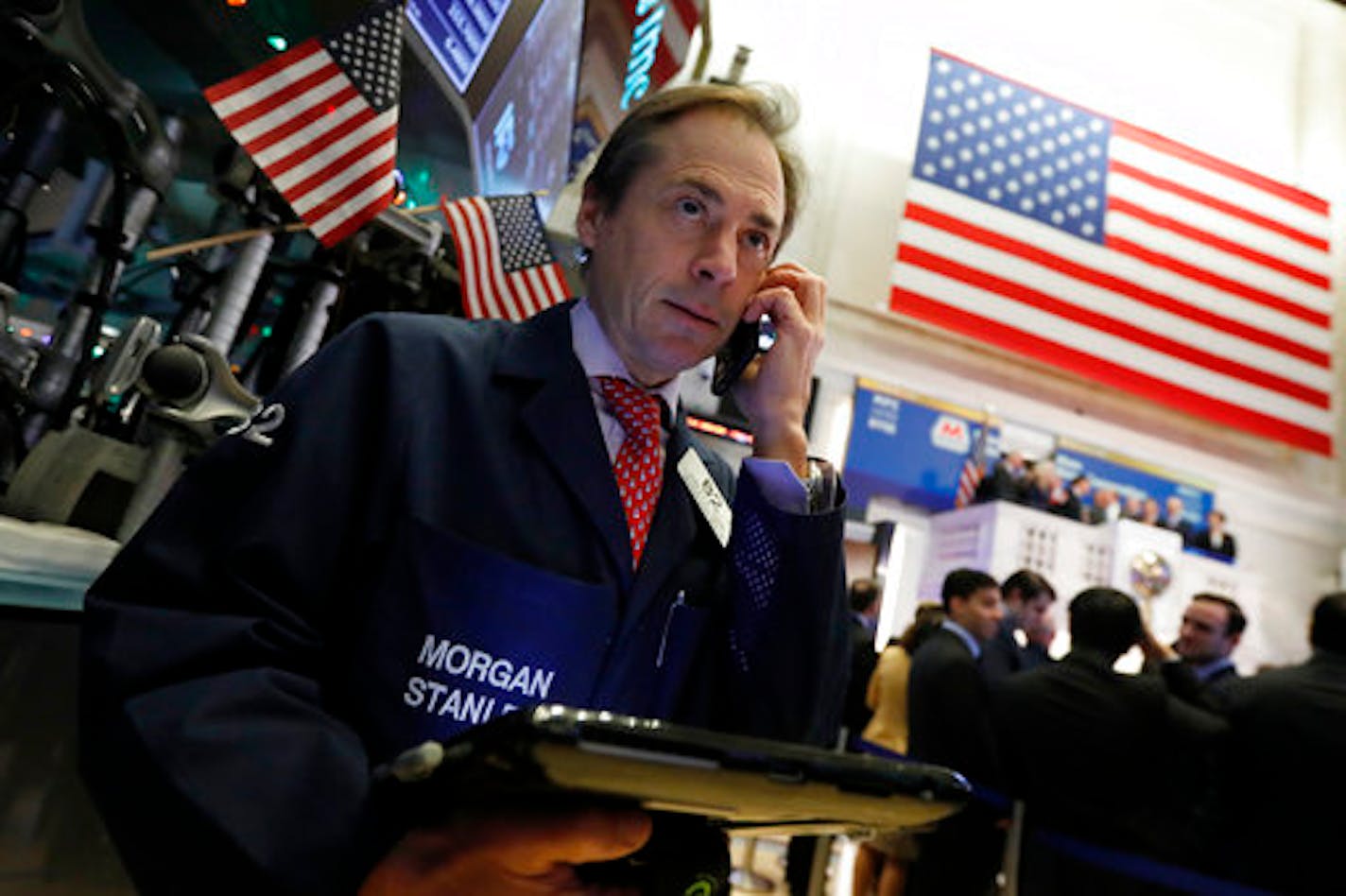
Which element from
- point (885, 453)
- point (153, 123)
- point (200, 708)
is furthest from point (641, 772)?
point (885, 453)

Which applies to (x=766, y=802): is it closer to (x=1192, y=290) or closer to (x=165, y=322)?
(x=165, y=322)

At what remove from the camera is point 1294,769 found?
2596mm

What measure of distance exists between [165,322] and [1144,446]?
27.7 feet

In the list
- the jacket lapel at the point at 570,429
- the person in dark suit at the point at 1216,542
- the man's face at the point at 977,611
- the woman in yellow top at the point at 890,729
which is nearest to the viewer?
the jacket lapel at the point at 570,429

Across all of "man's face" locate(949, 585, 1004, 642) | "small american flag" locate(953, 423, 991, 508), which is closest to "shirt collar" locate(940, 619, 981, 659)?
"man's face" locate(949, 585, 1004, 642)

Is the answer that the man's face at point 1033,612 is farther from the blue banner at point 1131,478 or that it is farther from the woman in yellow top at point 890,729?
the blue banner at point 1131,478

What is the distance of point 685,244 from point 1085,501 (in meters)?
7.84

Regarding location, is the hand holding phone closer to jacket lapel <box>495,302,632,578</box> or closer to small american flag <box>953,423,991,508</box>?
jacket lapel <box>495,302,632,578</box>

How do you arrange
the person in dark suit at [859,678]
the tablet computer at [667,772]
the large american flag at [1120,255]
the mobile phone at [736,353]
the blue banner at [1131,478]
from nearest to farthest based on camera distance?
the tablet computer at [667,772] < the mobile phone at [736,353] < the person in dark suit at [859,678] < the large american flag at [1120,255] < the blue banner at [1131,478]

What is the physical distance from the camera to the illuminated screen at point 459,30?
2652mm

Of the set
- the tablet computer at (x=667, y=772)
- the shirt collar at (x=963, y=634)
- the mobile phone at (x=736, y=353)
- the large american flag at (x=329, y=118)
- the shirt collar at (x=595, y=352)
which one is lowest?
the tablet computer at (x=667, y=772)

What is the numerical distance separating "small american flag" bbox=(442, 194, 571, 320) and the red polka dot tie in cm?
184

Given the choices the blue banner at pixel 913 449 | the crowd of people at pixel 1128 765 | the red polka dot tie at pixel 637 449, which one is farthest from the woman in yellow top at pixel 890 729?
the blue banner at pixel 913 449

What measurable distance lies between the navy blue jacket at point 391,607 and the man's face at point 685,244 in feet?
0.31
